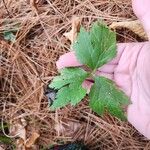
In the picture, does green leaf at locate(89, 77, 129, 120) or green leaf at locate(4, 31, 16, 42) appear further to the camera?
green leaf at locate(4, 31, 16, 42)

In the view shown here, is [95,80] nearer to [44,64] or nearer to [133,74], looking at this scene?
[133,74]

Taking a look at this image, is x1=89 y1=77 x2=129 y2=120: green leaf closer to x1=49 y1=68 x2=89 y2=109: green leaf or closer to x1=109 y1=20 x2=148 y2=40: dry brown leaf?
x1=49 y1=68 x2=89 y2=109: green leaf

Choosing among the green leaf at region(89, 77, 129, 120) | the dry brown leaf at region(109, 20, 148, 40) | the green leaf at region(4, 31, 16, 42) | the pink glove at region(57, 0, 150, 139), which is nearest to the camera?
the green leaf at region(89, 77, 129, 120)

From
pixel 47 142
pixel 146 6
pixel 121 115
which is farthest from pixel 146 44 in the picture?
pixel 47 142

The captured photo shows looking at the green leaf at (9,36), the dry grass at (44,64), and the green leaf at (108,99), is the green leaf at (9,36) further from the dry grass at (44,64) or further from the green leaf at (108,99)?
the green leaf at (108,99)

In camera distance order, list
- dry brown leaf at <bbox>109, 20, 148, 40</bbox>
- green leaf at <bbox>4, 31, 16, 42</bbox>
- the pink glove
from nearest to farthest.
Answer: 1. the pink glove
2. dry brown leaf at <bbox>109, 20, 148, 40</bbox>
3. green leaf at <bbox>4, 31, 16, 42</bbox>

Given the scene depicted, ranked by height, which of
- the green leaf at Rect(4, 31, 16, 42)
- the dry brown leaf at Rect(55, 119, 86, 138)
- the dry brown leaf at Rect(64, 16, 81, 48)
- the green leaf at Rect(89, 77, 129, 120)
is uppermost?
the dry brown leaf at Rect(64, 16, 81, 48)

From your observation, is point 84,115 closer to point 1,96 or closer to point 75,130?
point 75,130

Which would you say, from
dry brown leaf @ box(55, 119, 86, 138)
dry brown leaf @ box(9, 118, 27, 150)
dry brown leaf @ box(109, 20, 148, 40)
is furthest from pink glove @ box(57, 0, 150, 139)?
dry brown leaf @ box(9, 118, 27, 150)
